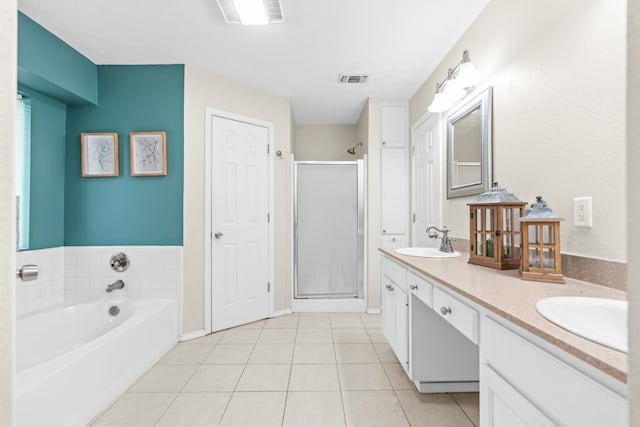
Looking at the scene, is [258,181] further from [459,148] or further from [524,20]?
[524,20]

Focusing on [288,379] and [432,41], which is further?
[432,41]

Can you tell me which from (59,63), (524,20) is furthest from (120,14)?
(524,20)

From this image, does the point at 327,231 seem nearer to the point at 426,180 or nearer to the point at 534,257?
the point at 426,180

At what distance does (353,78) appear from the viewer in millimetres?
2928

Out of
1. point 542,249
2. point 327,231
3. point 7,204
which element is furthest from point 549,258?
point 327,231

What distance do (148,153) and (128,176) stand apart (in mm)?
A: 270

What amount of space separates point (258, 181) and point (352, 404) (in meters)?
2.16

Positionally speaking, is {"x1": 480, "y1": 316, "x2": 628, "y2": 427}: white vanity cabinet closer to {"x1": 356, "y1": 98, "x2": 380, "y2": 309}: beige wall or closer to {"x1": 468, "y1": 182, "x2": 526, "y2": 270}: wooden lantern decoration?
{"x1": 468, "y1": 182, "x2": 526, "y2": 270}: wooden lantern decoration

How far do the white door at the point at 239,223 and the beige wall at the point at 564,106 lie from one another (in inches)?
83.5

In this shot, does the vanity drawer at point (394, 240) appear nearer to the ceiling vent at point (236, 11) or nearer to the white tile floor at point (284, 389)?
the white tile floor at point (284, 389)

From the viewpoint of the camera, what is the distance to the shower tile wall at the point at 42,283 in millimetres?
2273

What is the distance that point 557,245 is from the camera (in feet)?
4.01

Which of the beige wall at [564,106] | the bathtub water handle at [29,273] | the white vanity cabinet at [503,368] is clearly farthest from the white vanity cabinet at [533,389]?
the bathtub water handle at [29,273]

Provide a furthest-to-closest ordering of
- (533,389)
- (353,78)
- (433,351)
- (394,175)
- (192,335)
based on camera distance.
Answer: (394,175)
(353,78)
(192,335)
(433,351)
(533,389)
